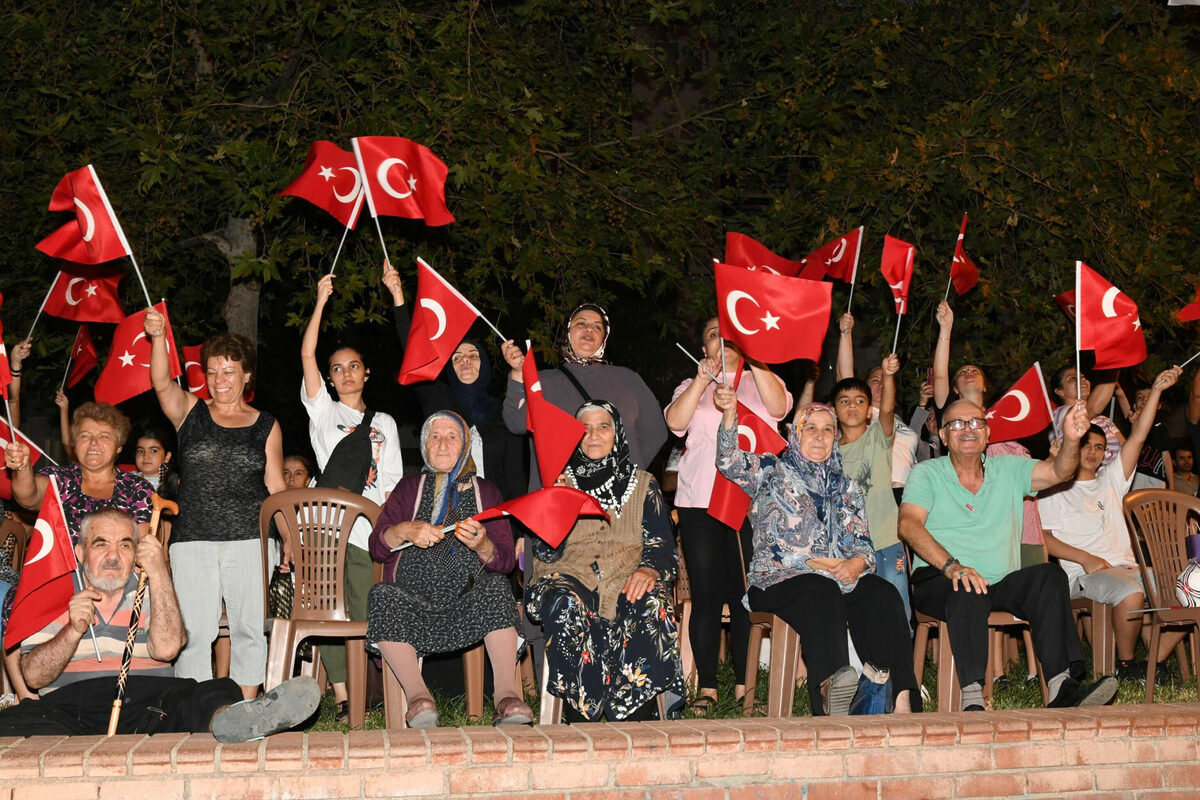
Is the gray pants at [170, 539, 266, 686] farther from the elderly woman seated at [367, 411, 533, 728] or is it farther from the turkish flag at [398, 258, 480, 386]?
the turkish flag at [398, 258, 480, 386]

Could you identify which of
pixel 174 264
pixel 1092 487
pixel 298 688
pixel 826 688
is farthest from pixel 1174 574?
pixel 174 264

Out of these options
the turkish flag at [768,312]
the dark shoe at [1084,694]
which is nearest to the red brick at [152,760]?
the turkish flag at [768,312]

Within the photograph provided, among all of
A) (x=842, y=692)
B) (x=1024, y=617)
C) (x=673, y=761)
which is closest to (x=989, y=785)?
(x=842, y=692)

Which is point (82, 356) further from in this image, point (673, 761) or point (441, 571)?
point (673, 761)

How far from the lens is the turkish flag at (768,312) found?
249 inches

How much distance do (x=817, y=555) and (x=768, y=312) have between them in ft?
4.06

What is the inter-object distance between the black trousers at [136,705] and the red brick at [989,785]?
2784 millimetres

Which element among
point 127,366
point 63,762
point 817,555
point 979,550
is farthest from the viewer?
point 127,366

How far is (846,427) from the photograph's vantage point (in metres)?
7.12

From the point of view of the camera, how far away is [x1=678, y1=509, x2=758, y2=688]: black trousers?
6.32m

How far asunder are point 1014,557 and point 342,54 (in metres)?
6.22

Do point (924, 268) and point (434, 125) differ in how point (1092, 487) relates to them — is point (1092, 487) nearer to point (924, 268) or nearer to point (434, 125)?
point (924, 268)

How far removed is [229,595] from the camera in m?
5.92

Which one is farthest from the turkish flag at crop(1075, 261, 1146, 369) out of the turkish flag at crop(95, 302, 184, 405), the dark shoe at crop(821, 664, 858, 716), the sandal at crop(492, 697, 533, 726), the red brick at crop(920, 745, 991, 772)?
the turkish flag at crop(95, 302, 184, 405)
